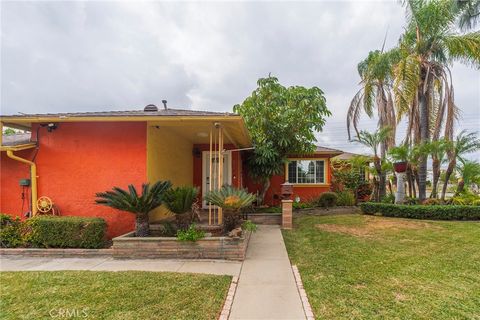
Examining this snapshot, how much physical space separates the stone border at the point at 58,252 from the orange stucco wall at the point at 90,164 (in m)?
1.09

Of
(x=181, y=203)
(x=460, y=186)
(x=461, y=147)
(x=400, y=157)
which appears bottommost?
(x=181, y=203)

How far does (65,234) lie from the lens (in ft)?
19.9

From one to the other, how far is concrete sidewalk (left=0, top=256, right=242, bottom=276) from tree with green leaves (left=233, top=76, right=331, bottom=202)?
234 inches

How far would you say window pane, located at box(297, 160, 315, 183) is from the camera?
571 inches

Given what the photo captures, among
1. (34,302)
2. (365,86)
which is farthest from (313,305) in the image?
(365,86)

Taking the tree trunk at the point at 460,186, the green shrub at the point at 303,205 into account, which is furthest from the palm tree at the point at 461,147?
the green shrub at the point at 303,205

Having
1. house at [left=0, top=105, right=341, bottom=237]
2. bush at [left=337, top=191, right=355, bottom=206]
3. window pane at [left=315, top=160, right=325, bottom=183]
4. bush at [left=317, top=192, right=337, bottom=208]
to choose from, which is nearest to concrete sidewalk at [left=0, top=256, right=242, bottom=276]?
house at [left=0, top=105, right=341, bottom=237]

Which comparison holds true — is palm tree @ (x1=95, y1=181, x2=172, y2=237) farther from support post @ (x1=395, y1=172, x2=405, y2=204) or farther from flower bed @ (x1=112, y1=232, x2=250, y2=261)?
support post @ (x1=395, y1=172, x2=405, y2=204)

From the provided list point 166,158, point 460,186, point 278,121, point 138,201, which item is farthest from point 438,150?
point 138,201

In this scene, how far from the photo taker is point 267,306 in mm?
3525

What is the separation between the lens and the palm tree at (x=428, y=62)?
11.4 m

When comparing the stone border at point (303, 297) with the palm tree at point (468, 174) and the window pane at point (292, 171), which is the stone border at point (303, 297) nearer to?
the window pane at point (292, 171)

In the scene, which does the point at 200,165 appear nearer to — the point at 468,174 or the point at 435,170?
the point at 435,170

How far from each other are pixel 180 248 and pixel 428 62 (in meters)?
13.4
